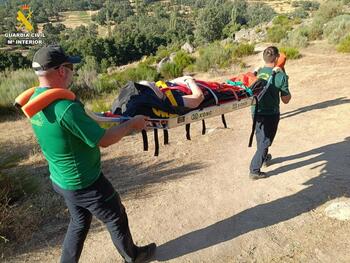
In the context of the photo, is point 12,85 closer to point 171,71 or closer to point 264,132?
point 171,71

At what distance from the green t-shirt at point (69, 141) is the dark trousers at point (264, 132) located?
2.80 metres

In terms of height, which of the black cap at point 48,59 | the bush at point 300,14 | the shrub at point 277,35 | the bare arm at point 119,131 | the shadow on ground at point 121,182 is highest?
the black cap at point 48,59

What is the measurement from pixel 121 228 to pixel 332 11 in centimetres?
2219

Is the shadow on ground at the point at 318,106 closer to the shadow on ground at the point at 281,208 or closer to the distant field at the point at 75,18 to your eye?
the shadow on ground at the point at 281,208

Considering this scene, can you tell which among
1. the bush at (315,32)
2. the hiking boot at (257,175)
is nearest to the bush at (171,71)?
the bush at (315,32)

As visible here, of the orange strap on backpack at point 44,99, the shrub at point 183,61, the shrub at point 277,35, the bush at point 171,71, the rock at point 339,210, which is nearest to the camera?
the orange strap on backpack at point 44,99

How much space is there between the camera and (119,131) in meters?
2.91

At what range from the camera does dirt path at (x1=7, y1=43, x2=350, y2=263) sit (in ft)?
13.1

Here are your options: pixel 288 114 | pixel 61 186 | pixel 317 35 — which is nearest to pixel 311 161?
pixel 288 114

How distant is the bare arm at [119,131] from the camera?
2.82m

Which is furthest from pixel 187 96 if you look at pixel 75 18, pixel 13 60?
pixel 75 18

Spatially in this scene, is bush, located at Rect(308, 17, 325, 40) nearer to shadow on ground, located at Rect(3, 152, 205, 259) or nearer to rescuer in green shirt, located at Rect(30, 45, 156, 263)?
shadow on ground, located at Rect(3, 152, 205, 259)

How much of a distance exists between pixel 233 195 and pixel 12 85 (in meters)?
8.63

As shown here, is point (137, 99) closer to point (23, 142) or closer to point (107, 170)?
point (107, 170)
